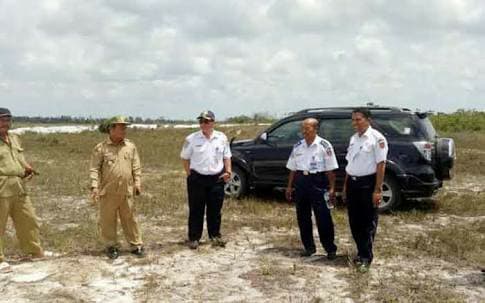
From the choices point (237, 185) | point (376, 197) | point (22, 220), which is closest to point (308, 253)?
point (376, 197)

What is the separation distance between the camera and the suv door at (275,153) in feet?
31.6

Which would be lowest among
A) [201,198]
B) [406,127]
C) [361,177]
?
[201,198]

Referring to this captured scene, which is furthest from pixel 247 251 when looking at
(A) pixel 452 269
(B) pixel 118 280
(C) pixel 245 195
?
(C) pixel 245 195

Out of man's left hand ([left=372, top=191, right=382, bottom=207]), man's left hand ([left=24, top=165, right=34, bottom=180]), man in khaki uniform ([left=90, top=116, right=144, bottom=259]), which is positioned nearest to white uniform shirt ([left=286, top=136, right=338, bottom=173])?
man's left hand ([left=372, top=191, right=382, bottom=207])

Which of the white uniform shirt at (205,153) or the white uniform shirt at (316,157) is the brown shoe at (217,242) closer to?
the white uniform shirt at (205,153)

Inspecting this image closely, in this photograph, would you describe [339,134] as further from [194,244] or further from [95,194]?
[95,194]

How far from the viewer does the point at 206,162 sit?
6.43 metres

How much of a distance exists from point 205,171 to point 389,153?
11.8 ft

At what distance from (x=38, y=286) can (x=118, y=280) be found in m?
0.73

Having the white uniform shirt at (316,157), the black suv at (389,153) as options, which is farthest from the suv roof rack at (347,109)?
the white uniform shirt at (316,157)

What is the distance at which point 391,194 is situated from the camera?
867cm

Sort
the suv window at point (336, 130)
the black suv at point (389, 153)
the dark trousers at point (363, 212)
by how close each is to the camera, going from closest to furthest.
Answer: the dark trousers at point (363, 212), the black suv at point (389, 153), the suv window at point (336, 130)

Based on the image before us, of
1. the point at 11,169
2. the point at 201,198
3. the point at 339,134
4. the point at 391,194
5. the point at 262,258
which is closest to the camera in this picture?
the point at 11,169

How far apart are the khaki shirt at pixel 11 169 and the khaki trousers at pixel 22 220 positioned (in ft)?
0.29
